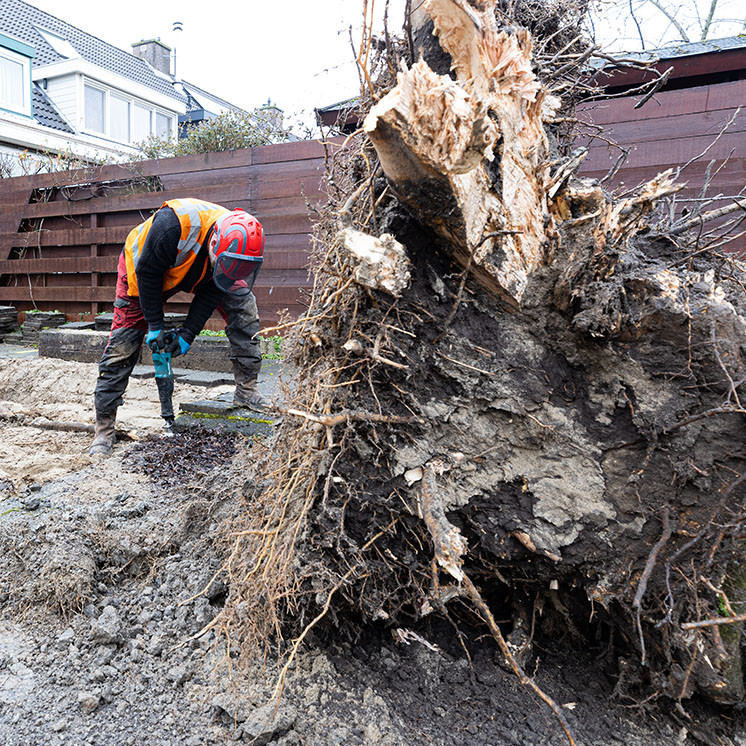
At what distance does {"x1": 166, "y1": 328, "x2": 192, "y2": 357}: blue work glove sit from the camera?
4.15 metres

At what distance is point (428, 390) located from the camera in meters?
1.65

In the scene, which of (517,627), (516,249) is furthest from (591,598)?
(516,249)

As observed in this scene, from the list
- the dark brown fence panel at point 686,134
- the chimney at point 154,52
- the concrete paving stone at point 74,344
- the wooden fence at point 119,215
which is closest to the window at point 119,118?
the chimney at point 154,52

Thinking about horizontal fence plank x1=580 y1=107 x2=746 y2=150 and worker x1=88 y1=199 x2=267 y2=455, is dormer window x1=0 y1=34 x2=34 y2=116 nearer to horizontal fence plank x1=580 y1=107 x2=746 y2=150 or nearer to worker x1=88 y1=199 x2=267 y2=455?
worker x1=88 y1=199 x2=267 y2=455

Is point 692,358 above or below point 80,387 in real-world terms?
above

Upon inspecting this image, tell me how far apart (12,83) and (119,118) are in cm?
361

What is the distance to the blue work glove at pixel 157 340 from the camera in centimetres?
401

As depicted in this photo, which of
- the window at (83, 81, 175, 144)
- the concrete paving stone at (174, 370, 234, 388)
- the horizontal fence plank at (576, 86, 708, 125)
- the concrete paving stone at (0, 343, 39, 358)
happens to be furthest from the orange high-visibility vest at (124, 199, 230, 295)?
the window at (83, 81, 175, 144)

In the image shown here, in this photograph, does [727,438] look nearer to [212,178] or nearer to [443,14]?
[443,14]

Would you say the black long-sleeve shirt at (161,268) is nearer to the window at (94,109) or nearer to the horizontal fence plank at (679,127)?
the horizontal fence plank at (679,127)

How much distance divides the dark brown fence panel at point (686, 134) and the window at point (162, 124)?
17918 mm

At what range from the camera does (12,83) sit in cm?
1452

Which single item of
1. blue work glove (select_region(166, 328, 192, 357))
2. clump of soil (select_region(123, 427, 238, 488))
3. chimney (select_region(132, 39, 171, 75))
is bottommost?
clump of soil (select_region(123, 427, 238, 488))

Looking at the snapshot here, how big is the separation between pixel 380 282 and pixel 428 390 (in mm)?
369
